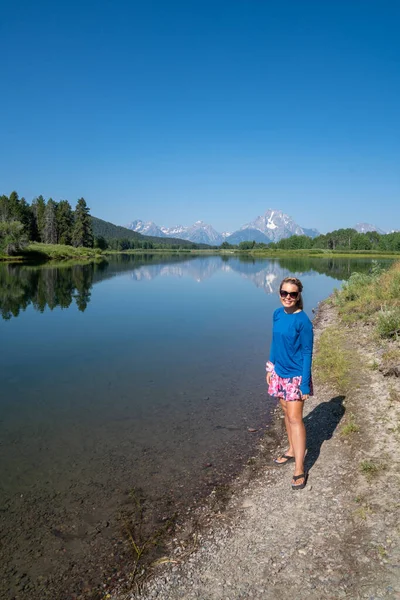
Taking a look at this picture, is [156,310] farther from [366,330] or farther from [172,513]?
[172,513]

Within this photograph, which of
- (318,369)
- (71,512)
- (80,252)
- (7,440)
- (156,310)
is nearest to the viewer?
(71,512)

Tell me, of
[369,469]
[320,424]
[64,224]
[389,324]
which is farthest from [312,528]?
[64,224]

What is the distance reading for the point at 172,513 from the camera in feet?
19.9

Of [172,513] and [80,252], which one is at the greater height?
[80,252]

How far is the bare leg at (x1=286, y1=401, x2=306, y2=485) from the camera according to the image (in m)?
6.05

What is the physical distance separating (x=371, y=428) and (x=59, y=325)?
17.2 meters

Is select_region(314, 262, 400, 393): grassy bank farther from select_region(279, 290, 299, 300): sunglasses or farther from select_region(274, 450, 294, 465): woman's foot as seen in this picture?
select_region(279, 290, 299, 300): sunglasses

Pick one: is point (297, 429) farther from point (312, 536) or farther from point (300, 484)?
point (312, 536)

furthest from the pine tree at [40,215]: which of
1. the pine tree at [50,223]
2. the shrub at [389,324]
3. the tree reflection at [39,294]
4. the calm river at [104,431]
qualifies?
the shrub at [389,324]

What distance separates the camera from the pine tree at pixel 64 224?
11350 centimetres

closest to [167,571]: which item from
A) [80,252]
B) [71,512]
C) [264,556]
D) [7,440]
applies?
[264,556]

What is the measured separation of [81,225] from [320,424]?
112 metres

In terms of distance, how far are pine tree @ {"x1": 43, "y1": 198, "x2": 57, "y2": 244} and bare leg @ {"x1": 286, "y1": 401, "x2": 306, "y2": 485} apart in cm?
11257

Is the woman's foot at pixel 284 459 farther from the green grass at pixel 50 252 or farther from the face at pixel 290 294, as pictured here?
the green grass at pixel 50 252
